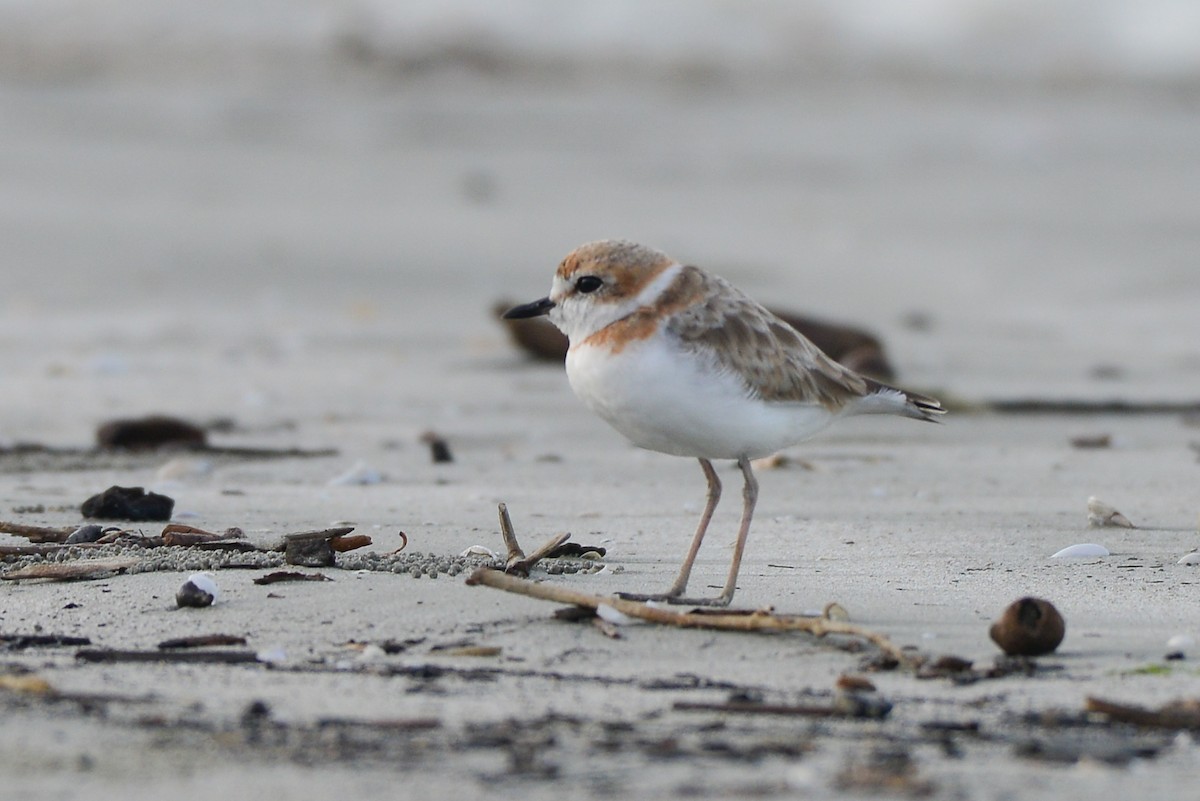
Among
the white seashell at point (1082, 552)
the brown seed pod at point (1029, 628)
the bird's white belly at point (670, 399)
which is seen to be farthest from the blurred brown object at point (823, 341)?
the brown seed pod at point (1029, 628)

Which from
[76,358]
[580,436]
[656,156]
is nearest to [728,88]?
[656,156]

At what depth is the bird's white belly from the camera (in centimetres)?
379

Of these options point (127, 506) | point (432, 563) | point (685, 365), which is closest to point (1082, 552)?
point (685, 365)

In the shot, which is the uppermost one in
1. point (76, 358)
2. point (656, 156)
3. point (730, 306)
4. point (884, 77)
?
point (884, 77)

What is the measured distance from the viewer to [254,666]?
10.7 feet

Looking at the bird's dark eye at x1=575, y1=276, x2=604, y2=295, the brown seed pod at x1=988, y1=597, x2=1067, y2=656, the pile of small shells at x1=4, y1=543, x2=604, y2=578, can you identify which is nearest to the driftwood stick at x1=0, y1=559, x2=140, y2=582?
the pile of small shells at x1=4, y1=543, x2=604, y2=578

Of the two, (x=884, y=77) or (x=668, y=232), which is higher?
(x=884, y=77)

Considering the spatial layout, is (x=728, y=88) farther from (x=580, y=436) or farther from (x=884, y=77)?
(x=580, y=436)

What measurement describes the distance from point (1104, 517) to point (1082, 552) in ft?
1.39

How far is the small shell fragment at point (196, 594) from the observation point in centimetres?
365

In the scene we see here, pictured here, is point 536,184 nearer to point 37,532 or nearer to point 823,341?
point 823,341

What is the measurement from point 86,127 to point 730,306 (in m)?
13.7

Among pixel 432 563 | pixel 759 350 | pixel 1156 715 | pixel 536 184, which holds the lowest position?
pixel 432 563

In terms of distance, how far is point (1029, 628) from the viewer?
3293 mm
